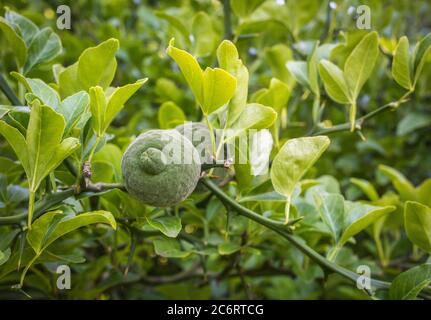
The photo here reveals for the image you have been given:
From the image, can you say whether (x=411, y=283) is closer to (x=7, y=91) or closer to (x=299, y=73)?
(x=299, y=73)

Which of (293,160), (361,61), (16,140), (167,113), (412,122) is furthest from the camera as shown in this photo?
(412,122)

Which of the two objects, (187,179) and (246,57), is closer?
(187,179)

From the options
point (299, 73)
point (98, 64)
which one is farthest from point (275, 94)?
point (98, 64)

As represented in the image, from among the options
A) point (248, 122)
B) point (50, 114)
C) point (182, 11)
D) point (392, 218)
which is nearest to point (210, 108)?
point (248, 122)

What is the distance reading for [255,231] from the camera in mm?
921

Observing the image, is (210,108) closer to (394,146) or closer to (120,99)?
(120,99)

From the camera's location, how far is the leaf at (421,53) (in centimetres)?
83

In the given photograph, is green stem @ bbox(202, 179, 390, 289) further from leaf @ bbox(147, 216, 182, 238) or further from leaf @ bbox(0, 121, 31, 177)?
leaf @ bbox(0, 121, 31, 177)

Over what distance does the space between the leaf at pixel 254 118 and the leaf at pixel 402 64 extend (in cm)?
26

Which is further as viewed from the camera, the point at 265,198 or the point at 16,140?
the point at 265,198

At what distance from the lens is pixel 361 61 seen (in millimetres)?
854

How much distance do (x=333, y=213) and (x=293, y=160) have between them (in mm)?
166

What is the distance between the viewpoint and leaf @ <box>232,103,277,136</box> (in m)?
0.73

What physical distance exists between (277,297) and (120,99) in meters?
0.82
